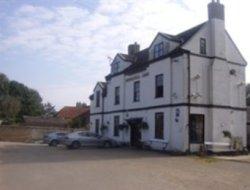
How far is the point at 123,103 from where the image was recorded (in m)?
40.3

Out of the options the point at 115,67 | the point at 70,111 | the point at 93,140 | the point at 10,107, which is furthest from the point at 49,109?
the point at 93,140

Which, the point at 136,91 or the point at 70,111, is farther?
the point at 70,111

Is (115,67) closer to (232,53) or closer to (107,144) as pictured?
(107,144)

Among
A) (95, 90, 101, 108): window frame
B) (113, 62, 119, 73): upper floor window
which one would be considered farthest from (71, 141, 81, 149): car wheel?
(95, 90, 101, 108): window frame

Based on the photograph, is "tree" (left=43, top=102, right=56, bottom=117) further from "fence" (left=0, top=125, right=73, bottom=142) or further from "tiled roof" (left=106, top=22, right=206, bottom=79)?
"tiled roof" (left=106, top=22, right=206, bottom=79)

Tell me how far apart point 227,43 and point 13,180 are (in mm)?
23253

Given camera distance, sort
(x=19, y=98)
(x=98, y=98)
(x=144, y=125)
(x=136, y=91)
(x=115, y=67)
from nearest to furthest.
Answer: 1. (x=144, y=125)
2. (x=136, y=91)
3. (x=115, y=67)
4. (x=98, y=98)
5. (x=19, y=98)

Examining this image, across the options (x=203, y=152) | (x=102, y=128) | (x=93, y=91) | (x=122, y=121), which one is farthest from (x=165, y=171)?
(x=93, y=91)

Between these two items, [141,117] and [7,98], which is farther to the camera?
[7,98]

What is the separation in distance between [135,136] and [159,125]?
4.83m

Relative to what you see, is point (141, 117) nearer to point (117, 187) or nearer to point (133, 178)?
point (133, 178)

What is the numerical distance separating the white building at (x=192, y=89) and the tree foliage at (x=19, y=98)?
46266 millimetres

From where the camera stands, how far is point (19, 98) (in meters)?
82.9

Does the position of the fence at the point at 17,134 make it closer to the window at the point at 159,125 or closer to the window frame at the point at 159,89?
the window at the point at 159,125
